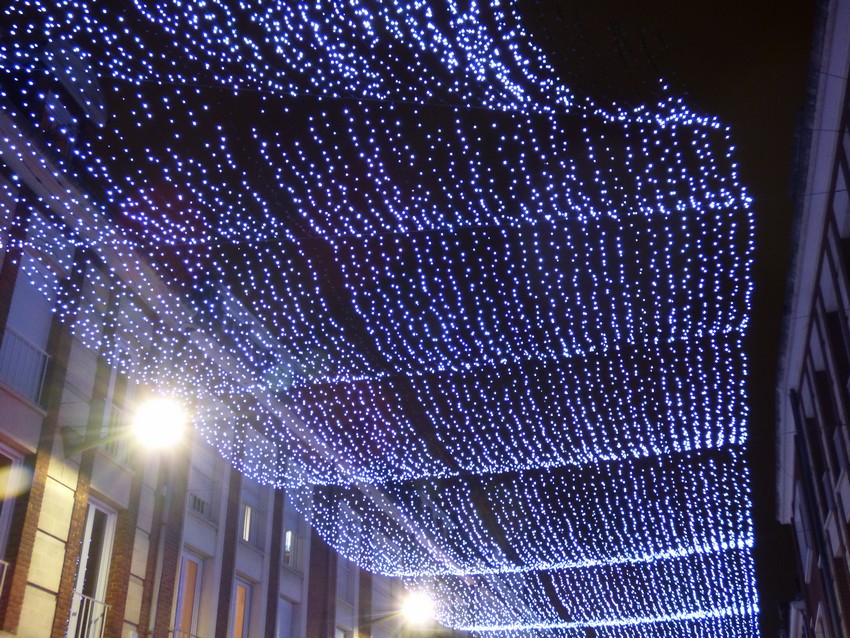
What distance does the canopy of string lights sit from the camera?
5.81 m

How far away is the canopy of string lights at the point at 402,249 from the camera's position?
5.81 metres

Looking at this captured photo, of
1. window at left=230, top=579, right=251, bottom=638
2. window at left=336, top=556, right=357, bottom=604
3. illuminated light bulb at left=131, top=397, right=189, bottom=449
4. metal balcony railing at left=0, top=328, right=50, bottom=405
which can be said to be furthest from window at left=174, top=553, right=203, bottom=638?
window at left=336, top=556, right=357, bottom=604

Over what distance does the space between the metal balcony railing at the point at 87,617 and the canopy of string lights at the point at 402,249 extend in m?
2.76

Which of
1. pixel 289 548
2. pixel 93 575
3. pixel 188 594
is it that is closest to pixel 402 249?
pixel 93 575

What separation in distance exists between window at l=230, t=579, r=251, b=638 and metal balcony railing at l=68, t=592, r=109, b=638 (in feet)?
13.7

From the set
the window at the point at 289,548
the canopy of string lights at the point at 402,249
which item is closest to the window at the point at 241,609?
the window at the point at 289,548

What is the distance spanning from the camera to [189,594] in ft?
44.4

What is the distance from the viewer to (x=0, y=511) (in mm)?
9391

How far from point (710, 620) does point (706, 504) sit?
1088 centimetres

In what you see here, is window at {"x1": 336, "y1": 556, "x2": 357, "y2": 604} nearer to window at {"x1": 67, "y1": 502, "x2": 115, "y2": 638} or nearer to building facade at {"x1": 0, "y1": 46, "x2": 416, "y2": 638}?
building facade at {"x1": 0, "y1": 46, "x2": 416, "y2": 638}

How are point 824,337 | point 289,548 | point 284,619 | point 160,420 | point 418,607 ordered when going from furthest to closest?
point 418,607, point 289,548, point 284,619, point 824,337, point 160,420

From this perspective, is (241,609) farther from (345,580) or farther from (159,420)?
(159,420)

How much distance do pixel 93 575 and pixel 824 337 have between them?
1007 cm

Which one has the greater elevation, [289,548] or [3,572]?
[289,548]
